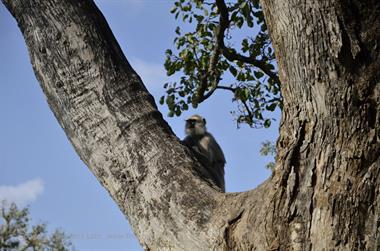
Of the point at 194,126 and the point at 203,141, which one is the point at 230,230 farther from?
the point at 194,126

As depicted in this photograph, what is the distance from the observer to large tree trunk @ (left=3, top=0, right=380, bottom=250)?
215cm

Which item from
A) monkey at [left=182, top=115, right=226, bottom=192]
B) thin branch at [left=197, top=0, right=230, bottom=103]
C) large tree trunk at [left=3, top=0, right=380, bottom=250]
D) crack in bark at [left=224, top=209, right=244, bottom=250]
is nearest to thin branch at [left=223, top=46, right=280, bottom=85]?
thin branch at [left=197, top=0, right=230, bottom=103]

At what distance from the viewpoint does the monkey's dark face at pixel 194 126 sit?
964cm

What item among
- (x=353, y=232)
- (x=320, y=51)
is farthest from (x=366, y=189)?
(x=320, y=51)

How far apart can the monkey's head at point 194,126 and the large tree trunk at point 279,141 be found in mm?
6884

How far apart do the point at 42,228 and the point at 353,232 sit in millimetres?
23404

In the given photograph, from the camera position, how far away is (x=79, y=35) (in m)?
2.70

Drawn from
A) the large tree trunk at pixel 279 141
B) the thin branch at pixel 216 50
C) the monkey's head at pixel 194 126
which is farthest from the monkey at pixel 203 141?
the large tree trunk at pixel 279 141

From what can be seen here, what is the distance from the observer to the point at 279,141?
2.30m

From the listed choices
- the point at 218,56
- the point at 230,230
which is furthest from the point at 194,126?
the point at 230,230

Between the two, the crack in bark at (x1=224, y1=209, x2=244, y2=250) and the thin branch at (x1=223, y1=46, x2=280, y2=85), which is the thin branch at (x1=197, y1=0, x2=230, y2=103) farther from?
the crack in bark at (x1=224, y1=209, x2=244, y2=250)

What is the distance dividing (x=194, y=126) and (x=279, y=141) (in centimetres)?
738

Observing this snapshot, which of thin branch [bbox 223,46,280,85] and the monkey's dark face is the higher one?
the monkey's dark face

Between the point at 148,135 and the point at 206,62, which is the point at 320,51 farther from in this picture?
the point at 206,62
